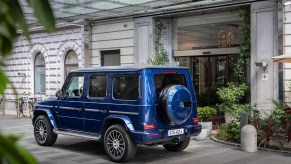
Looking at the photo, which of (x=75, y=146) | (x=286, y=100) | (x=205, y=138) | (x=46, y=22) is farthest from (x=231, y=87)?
(x=46, y=22)

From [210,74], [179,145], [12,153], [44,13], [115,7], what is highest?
[115,7]

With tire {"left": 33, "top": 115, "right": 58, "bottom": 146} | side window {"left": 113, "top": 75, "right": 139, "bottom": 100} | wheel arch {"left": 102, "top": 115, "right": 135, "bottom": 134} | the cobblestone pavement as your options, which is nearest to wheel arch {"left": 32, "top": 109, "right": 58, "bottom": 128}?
tire {"left": 33, "top": 115, "right": 58, "bottom": 146}

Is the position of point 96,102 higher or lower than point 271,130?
higher

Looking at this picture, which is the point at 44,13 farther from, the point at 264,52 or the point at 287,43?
the point at 264,52

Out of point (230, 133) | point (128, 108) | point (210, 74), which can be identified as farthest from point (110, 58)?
point (128, 108)

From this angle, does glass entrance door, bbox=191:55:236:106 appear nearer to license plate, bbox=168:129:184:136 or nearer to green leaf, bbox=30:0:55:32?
license plate, bbox=168:129:184:136

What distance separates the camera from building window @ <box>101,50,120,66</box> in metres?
19.2

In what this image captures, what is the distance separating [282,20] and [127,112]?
712 centimetres

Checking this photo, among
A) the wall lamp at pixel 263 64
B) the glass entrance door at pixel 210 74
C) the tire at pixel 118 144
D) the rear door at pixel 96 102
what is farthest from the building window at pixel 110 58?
the tire at pixel 118 144

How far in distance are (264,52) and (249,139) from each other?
4742mm

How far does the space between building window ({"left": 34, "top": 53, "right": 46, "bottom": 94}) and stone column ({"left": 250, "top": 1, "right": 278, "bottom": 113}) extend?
44.8ft

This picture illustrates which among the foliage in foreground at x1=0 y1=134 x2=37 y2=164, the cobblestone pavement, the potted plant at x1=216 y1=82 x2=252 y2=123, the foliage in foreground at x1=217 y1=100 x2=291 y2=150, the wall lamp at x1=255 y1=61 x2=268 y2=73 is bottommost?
the cobblestone pavement

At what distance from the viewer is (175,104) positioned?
8469 millimetres

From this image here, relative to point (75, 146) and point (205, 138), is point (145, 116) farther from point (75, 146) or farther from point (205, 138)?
point (205, 138)
